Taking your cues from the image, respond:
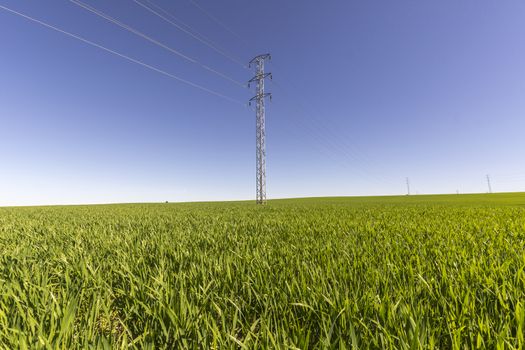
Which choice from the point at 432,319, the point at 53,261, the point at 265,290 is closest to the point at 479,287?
the point at 432,319

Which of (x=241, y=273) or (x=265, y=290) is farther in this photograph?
(x=241, y=273)

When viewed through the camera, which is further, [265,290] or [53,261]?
[53,261]

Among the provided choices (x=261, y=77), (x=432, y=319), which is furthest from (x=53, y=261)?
(x=261, y=77)

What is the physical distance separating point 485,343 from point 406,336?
49cm

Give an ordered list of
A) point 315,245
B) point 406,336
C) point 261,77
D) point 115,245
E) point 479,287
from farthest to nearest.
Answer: point 261,77
point 115,245
point 315,245
point 479,287
point 406,336

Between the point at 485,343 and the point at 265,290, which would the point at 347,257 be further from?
the point at 485,343

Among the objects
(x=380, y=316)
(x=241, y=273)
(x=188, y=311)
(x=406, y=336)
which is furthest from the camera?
(x=241, y=273)

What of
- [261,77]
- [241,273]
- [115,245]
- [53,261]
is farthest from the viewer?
[261,77]

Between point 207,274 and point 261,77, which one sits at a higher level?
point 261,77

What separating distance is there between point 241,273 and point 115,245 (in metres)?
2.81

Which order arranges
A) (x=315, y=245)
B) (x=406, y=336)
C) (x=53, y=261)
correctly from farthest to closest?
(x=315, y=245) → (x=53, y=261) → (x=406, y=336)

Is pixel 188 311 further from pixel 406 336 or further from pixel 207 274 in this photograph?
pixel 406 336

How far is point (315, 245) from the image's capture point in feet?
12.1

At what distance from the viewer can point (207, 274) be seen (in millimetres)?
2430
